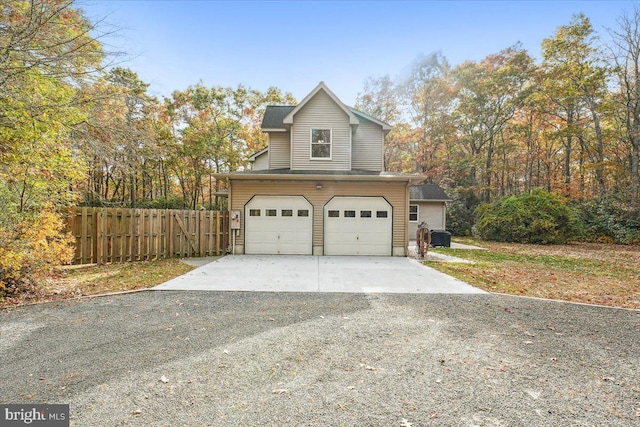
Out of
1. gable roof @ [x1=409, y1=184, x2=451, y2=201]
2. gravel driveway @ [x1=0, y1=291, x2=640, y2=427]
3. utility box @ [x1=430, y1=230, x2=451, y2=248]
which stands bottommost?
gravel driveway @ [x1=0, y1=291, x2=640, y2=427]

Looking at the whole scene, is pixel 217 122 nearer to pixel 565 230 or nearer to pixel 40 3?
pixel 40 3

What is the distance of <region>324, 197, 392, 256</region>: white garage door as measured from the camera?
11250 millimetres

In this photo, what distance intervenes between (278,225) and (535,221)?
14.4 m

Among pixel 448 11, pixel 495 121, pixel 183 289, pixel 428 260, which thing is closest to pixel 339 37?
pixel 448 11

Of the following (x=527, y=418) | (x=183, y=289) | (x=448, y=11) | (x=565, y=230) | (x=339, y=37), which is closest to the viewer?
(x=527, y=418)

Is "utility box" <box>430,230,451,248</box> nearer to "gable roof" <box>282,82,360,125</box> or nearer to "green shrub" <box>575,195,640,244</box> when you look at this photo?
"gable roof" <box>282,82,360,125</box>

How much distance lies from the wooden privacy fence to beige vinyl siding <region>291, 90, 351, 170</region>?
4.04 meters

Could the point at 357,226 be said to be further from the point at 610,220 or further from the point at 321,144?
the point at 610,220

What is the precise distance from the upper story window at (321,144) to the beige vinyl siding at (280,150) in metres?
1.49

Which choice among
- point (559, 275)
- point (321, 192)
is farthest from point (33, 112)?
point (559, 275)

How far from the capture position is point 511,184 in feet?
90.9

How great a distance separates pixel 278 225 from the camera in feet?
37.0

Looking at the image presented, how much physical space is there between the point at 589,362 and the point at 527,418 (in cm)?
161

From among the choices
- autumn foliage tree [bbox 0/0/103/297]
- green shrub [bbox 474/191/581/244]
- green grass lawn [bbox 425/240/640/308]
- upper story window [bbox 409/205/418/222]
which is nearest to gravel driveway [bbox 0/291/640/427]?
green grass lawn [bbox 425/240/640/308]
